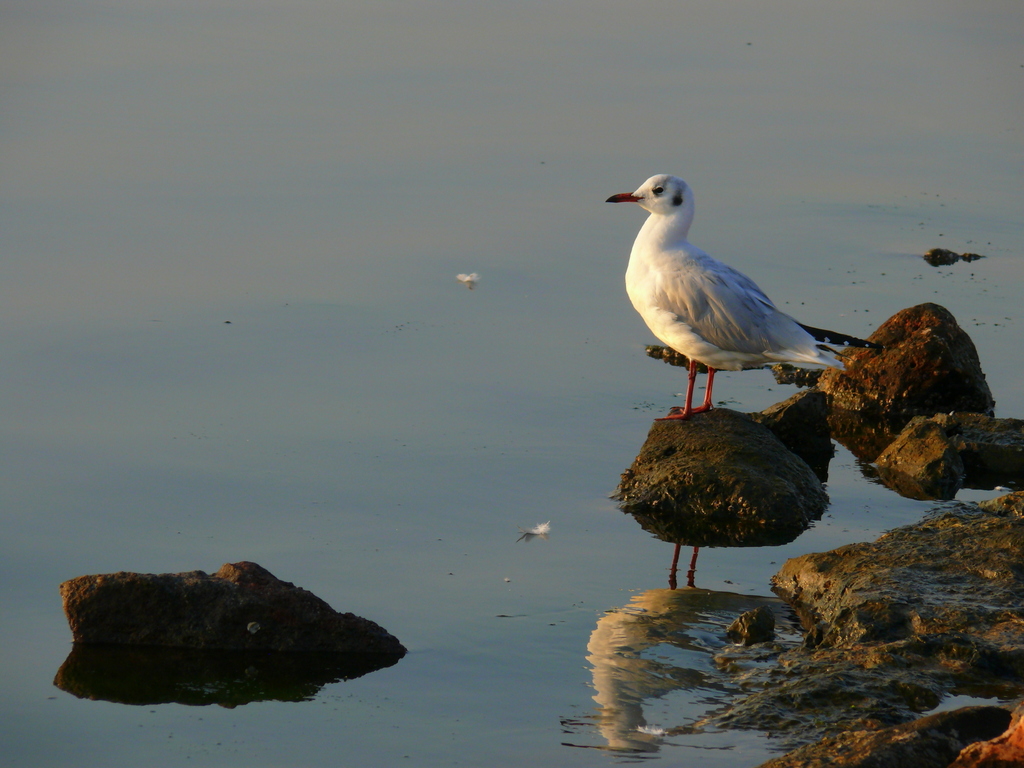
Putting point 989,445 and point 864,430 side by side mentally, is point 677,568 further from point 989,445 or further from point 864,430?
point 864,430

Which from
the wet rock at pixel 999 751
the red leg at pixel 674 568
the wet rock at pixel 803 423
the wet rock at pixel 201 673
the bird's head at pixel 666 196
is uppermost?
the bird's head at pixel 666 196

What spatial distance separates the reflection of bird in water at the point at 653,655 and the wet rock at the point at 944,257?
6388 millimetres

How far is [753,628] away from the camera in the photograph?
6.03 metres

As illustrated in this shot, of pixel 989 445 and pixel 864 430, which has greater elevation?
pixel 989 445

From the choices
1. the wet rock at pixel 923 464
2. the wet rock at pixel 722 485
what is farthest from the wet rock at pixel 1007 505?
the wet rock at pixel 722 485

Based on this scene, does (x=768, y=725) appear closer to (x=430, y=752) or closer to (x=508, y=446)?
(x=430, y=752)

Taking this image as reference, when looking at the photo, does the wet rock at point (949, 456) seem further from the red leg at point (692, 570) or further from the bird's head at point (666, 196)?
the bird's head at point (666, 196)

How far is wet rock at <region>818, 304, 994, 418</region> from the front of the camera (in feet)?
30.1

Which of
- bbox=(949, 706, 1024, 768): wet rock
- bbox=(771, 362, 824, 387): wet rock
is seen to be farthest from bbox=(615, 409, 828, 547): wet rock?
bbox=(949, 706, 1024, 768): wet rock

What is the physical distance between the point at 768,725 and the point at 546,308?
5781 millimetres

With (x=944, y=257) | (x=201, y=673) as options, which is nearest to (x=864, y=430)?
(x=944, y=257)

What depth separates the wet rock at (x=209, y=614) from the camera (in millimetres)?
5832

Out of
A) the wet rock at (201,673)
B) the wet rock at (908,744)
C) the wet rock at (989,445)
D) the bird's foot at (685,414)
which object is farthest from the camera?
the wet rock at (989,445)

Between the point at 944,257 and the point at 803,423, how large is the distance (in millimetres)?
4433
